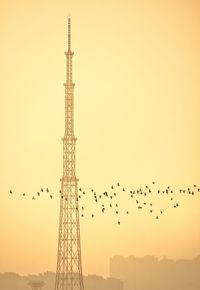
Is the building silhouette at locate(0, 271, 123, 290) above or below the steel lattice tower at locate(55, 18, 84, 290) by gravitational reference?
below

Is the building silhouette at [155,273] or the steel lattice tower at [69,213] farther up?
the steel lattice tower at [69,213]

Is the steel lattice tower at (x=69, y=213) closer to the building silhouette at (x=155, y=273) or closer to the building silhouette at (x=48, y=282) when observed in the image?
the building silhouette at (x=48, y=282)

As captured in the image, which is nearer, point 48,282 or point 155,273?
point 48,282

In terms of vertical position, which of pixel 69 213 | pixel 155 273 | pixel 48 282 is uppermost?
pixel 69 213

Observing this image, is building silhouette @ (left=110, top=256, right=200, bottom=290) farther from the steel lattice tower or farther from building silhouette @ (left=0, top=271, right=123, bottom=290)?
the steel lattice tower

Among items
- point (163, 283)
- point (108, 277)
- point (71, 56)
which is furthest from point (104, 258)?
point (71, 56)

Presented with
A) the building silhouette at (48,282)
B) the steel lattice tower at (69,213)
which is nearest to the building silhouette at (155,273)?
the building silhouette at (48,282)

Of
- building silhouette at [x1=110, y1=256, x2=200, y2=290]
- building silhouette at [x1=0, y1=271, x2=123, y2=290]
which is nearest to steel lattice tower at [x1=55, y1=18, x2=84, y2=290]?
building silhouette at [x1=0, y1=271, x2=123, y2=290]

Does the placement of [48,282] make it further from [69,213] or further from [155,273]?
[155,273]

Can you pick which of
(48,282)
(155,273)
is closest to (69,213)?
(48,282)
